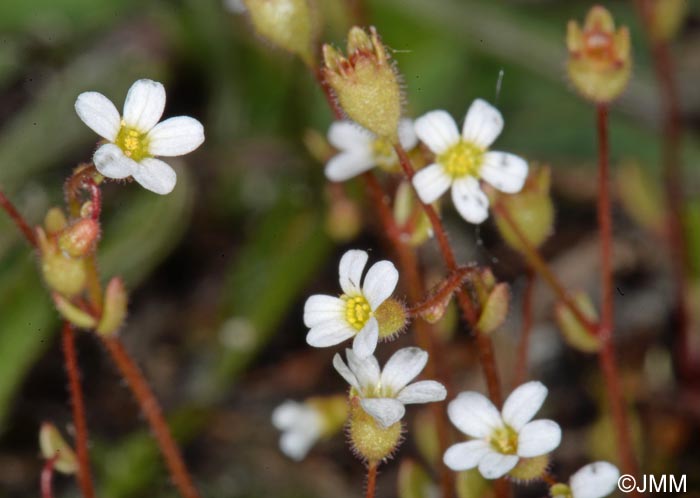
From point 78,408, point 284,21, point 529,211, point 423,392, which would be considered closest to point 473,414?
point 423,392

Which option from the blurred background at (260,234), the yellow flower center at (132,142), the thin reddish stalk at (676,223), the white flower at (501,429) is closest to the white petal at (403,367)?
the white flower at (501,429)

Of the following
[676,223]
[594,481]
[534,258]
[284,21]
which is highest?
[284,21]

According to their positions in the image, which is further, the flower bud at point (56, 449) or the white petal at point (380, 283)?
the flower bud at point (56, 449)

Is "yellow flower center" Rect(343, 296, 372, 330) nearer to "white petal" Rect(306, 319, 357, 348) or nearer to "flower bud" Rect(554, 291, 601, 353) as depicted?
"white petal" Rect(306, 319, 357, 348)

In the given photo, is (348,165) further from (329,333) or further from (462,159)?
(329,333)

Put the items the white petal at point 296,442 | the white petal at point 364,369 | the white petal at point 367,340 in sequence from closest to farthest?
the white petal at point 367,340
the white petal at point 364,369
the white petal at point 296,442

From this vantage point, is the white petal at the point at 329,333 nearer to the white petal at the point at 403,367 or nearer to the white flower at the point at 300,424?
the white petal at the point at 403,367

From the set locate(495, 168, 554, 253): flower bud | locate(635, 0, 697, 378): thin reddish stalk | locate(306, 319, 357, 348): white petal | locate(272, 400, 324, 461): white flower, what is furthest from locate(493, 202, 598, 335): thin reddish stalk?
locate(635, 0, 697, 378): thin reddish stalk
